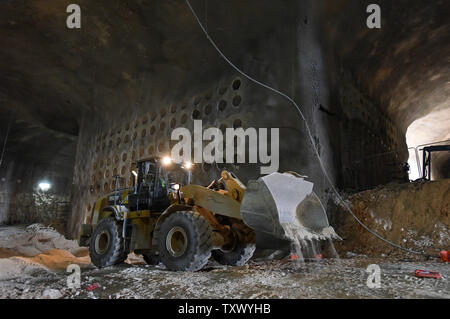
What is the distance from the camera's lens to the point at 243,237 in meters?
5.66

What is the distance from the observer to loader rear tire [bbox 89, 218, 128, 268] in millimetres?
6117

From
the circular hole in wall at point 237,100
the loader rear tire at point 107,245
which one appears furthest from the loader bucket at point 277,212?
the circular hole in wall at point 237,100

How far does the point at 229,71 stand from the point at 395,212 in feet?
21.0

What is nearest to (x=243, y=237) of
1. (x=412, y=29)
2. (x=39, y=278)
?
(x=39, y=278)

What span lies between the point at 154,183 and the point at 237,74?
5.00 meters

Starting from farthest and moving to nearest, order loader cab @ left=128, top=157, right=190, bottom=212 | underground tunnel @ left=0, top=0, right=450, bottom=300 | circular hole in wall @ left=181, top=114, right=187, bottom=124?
circular hole in wall @ left=181, top=114, right=187, bottom=124
underground tunnel @ left=0, top=0, right=450, bottom=300
loader cab @ left=128, top=157, right=190, bottom=212

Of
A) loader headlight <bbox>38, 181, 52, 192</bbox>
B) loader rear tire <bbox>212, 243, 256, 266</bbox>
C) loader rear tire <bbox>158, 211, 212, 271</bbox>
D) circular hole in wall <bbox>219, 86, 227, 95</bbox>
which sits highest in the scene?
circular hole in wall <bbox>219, 86, 227, 95</bbox>

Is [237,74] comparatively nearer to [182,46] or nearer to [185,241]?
[182,46]

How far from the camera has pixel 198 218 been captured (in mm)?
4746

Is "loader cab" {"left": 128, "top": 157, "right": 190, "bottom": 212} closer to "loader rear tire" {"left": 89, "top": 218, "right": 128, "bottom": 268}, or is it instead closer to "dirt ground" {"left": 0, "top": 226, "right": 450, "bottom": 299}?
"loader rear tire" {"left": 89, "top": 218, "right": 128, "bottom": 268}

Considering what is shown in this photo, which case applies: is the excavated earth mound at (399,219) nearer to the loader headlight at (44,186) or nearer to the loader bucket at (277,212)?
the loader bucket at (277,212)

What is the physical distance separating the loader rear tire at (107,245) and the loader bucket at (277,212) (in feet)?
10.3

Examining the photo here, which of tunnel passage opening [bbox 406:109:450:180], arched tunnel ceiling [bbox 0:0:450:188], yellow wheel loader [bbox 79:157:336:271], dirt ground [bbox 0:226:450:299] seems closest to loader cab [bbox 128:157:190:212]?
yellow wheel loader [bbox 79:157:336:271]

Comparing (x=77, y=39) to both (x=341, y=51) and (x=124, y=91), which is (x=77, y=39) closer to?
(x=124, y=91)
